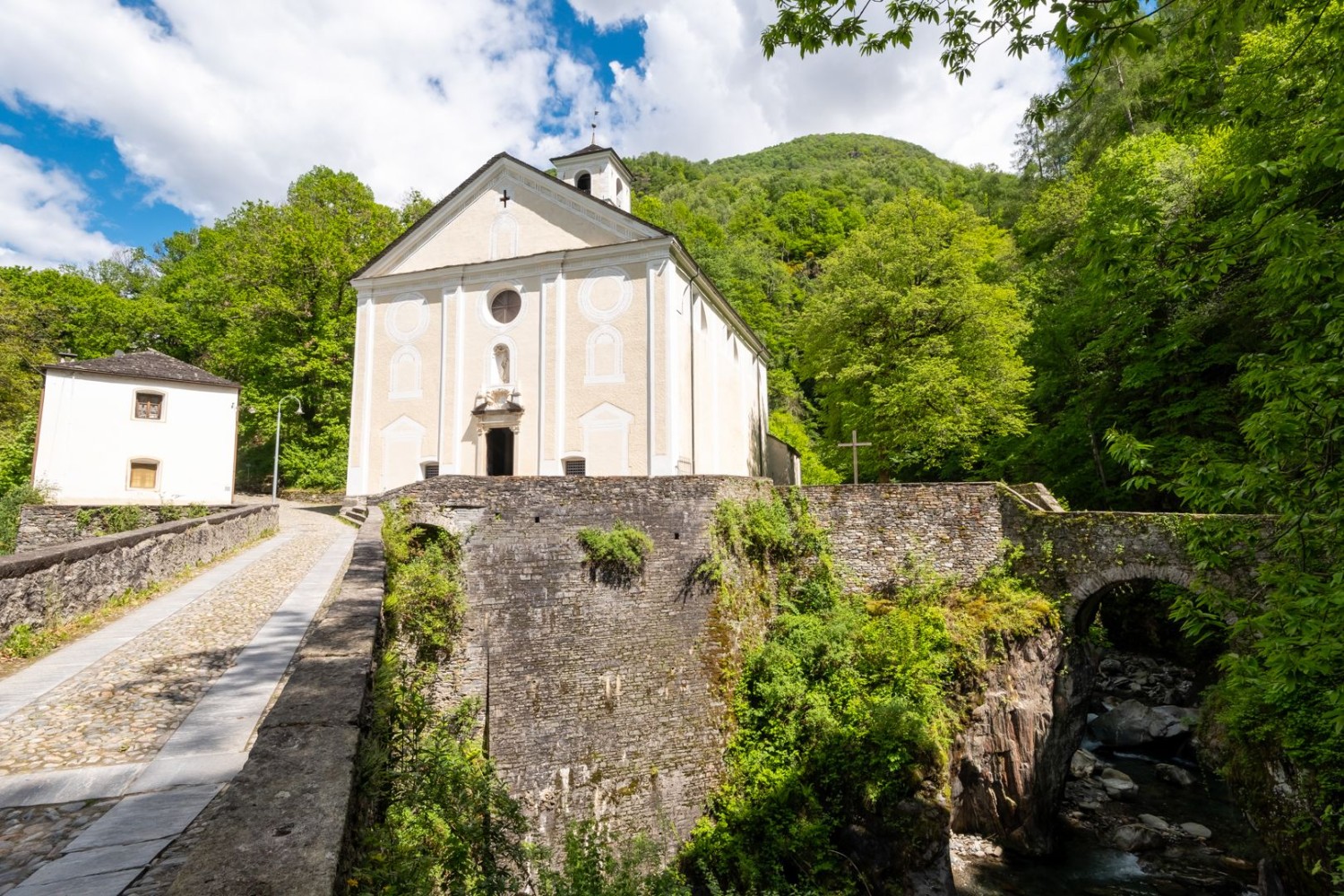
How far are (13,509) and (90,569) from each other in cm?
1436

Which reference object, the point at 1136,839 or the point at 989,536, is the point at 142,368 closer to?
the point at 989,536

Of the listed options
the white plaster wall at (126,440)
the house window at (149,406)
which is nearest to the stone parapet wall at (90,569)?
the white plaster wall at (126,440)

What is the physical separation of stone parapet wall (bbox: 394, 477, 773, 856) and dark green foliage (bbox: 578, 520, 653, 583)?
18 cm

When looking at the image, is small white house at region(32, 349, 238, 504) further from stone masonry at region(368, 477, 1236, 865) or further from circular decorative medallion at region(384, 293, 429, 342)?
stone masonry at region(368, 477, 1236, 865)

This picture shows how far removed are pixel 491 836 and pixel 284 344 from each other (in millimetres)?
30473

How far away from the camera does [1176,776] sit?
13.6m

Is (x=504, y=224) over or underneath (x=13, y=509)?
over

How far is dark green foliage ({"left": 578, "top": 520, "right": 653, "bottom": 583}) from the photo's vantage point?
11516 millimetres

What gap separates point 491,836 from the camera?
16.0 ft

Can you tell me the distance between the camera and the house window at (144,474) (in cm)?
2097

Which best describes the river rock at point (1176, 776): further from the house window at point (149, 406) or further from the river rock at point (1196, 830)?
the house window at point (149, 406)

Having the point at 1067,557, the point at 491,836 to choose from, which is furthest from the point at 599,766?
the point at 1067,557

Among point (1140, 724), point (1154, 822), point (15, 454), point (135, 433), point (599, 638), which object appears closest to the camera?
point (599, 638)

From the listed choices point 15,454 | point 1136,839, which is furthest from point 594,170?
point 15,454
